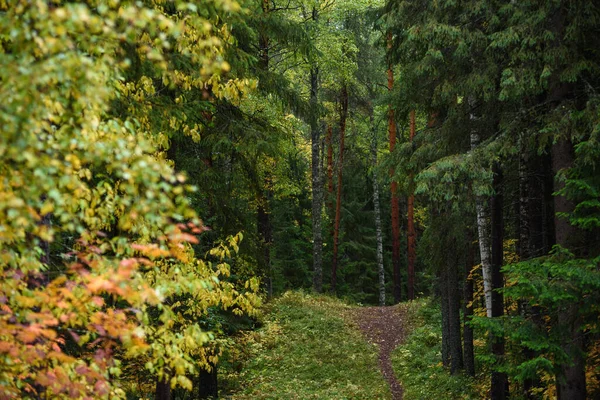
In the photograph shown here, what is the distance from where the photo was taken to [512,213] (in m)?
14.2

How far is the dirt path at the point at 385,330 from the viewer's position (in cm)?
1616

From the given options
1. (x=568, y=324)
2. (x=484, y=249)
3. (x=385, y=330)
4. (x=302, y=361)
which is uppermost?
(x=484, y=249)

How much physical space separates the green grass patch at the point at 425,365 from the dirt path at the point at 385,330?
26cm

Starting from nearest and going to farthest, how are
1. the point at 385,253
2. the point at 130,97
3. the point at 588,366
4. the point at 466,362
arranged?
the point at 130,97, the point at 588,366, the point at 466,362, the point at 385,253

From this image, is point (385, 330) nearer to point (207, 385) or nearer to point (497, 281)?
point (207, 385)

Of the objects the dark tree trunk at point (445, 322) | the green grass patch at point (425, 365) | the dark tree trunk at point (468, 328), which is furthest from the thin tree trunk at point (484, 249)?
the dark tree trunk at point (445, 322)

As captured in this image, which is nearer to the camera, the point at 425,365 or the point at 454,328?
the point at 454,328

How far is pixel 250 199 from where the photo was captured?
18.7 metres

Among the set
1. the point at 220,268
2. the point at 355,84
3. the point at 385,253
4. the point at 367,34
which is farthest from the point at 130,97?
the point at 385,253

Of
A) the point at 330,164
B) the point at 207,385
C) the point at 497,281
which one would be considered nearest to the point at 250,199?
the point at 207,385

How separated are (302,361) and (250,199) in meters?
5.90

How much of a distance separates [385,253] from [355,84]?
13441 millimetres

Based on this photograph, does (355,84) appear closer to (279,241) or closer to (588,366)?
(279,241)

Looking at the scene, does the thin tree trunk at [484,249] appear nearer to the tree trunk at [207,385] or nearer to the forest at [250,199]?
the forest at [250,199]
